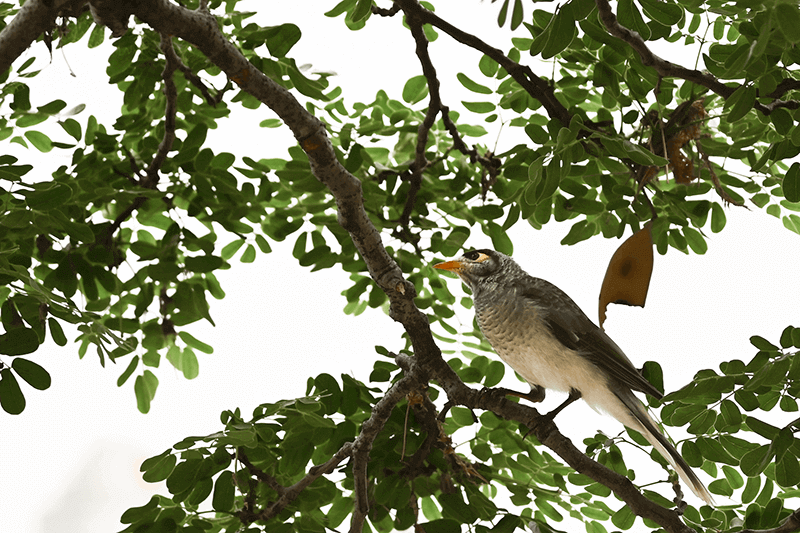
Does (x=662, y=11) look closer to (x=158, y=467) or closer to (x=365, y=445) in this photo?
(x=365, y=445)

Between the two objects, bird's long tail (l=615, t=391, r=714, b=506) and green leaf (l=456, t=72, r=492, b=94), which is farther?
green leaf (l=456, t=72, r=492, b=94)

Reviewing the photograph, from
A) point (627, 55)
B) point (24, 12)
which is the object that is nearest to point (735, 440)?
point (627, 55)

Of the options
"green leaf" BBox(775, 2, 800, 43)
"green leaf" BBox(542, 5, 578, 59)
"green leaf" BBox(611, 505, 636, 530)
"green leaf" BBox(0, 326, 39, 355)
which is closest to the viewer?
"green leaf" BBox(775, 2, 800, 43)

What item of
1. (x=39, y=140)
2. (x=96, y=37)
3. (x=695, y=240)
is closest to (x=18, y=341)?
(x=39, y=140)

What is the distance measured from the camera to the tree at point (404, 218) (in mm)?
831

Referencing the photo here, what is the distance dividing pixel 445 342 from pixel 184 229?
57 centimetres

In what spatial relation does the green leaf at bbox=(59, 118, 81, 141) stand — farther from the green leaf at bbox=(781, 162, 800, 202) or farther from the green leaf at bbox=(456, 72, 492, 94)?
the green leaf at bbox=(781, 162, 800, 202)

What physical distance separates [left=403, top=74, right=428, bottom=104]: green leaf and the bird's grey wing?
52 centimetres

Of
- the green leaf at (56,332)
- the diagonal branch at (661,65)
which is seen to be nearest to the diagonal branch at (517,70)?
the diagonal branch at (661,65)

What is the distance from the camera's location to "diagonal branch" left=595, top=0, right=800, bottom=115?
2.39ft

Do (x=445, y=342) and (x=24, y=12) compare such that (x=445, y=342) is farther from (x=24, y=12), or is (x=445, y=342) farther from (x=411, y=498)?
(x=24, y=12)

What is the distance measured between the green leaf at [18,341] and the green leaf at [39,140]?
0.54 m

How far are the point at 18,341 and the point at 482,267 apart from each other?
714 millimetres

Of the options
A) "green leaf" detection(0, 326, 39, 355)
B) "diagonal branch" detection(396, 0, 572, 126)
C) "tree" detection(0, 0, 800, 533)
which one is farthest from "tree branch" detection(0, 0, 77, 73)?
"diagonal branch" detection(396, 0, 572, 126)
